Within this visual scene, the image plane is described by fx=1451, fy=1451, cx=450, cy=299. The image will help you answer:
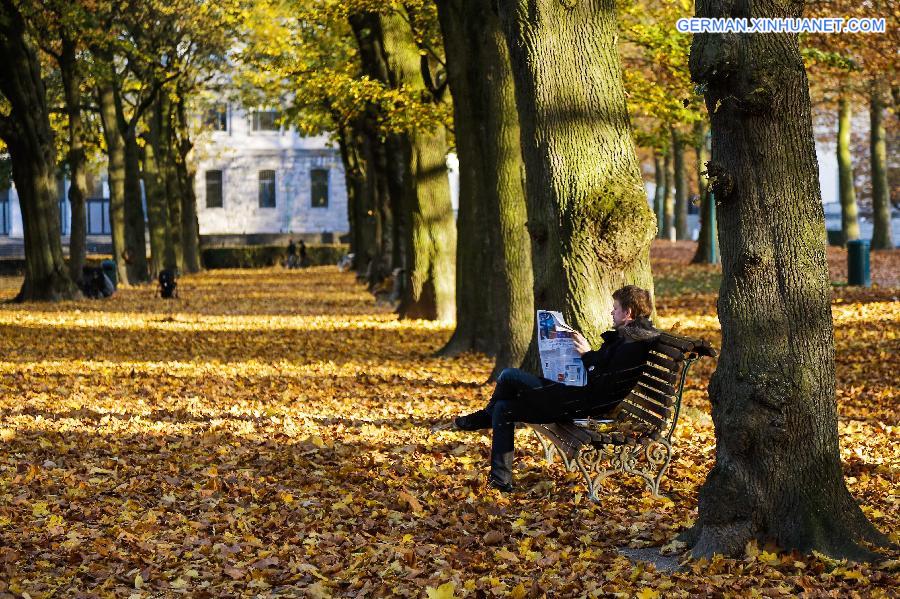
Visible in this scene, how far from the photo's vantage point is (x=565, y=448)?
8.57 meters

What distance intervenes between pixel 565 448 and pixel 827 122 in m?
59.8

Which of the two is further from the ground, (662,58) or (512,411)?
(662,58)

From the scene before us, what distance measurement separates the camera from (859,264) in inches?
1139

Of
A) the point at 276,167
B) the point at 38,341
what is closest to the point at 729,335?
the point at 38,341

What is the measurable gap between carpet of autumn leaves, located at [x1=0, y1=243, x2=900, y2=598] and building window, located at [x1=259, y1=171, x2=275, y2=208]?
6136 cm

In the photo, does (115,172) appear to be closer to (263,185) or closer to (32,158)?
(32,158)

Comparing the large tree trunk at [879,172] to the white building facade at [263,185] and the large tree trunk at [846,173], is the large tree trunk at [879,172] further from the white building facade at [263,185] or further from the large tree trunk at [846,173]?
the white building facade at [263,185]

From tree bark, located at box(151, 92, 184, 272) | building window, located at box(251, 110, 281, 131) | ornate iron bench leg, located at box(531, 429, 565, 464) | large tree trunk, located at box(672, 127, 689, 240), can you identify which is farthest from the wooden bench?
building window, located at box(251, 110, 281, 131)

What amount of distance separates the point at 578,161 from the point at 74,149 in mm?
26126

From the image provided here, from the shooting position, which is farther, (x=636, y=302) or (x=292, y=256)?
(x=292, y=256)

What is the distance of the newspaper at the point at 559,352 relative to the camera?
880cm

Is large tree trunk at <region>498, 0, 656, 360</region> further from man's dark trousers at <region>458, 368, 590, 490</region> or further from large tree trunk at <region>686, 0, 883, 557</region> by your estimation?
large tree trunk at <region>686, 0, 883, 557</region>

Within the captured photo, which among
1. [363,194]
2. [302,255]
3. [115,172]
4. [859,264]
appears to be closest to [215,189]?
[302,255]

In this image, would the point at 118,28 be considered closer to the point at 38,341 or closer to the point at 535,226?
the point at 38,341
